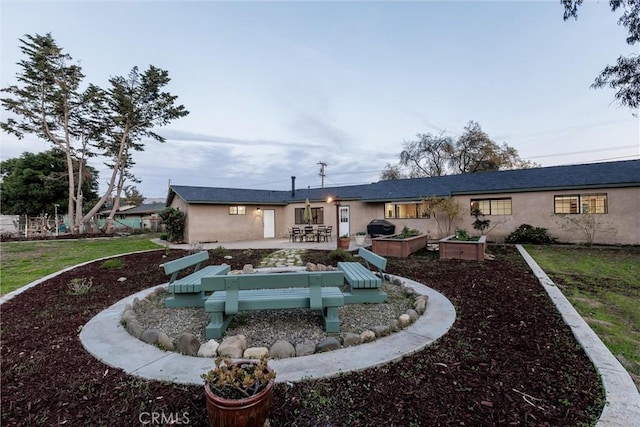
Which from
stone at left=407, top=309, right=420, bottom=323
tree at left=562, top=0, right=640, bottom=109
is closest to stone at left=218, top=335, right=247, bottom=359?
stone at left=407, top=309, right=420, bottom=323

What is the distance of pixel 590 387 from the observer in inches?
89.7

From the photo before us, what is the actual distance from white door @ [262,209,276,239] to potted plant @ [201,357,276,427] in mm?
17447

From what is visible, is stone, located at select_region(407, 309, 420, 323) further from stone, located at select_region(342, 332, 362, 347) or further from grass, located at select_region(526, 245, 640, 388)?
grass, located at select_region(526, 245, 640, 388)

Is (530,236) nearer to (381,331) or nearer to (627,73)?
(627,73)

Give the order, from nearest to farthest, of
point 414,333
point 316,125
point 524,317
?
1. point 414,333
2. point 524,317
3. point 316,125

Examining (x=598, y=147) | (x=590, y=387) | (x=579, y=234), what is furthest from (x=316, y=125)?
(x=598, y=147)

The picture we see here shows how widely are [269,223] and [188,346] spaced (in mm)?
16588

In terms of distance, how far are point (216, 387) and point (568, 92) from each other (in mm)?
17685

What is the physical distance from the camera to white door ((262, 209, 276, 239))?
Answer: 1906cm

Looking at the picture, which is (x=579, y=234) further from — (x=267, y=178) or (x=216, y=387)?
(x=267, y=178)

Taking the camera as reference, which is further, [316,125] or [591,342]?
[316,125]

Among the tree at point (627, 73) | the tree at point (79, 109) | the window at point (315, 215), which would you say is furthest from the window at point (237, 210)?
the tree at point (627, 73)

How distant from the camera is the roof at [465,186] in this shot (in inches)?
483

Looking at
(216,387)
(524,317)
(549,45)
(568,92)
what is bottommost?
(524,317)
